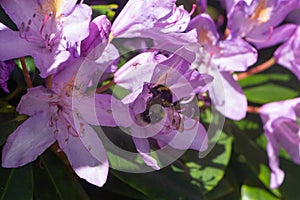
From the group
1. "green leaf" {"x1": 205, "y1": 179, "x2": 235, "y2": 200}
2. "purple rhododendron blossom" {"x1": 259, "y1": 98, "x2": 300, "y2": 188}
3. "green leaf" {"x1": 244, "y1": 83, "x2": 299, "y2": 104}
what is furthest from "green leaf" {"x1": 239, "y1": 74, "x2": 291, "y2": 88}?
"green leaf" {"x1": 205, "y1": 179, "x2": 235, "y2": 200}

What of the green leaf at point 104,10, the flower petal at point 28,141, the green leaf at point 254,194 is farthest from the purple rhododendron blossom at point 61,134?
the green leaf at point 254,194

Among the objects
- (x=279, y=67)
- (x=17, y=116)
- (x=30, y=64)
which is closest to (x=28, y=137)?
(x=17, y=116)

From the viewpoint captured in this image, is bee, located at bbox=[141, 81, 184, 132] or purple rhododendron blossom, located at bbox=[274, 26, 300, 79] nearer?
bee, located at bbox=[141, 81, 184, 132]

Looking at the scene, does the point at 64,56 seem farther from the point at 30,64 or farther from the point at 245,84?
the point at 245,84

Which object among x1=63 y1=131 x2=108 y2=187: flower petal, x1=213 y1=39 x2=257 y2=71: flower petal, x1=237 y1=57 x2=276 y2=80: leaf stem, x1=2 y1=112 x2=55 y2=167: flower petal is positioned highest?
x1=2 y1=112 x2=55 y2=167: flower petal

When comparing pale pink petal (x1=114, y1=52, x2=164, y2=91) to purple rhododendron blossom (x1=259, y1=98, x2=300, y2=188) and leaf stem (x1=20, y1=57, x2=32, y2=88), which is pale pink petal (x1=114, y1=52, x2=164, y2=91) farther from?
purple rhododendron blossom (x1=259, y1=98, x2=300, y2=188)

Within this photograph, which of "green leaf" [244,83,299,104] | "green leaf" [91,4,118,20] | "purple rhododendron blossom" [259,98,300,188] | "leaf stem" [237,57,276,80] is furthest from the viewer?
"green leaf" [244,83,299,104]
